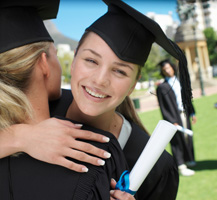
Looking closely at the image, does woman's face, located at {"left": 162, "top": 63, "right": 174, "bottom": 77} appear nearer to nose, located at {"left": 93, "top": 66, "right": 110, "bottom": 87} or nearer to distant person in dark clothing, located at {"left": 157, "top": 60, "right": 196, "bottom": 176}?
distant person in dark clothing, located at {"left": 157, "top": 60, "right": 196, "bottom": 176}

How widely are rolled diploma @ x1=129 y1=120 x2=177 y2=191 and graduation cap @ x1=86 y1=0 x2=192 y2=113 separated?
368mm

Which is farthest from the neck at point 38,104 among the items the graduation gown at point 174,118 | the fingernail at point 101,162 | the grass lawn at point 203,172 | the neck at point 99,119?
the graduation gown at point 174,118

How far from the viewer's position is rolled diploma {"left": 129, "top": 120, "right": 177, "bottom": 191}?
1449mm

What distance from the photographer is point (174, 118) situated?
237 inches

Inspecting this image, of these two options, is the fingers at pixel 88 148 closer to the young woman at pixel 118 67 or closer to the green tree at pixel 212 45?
the young woman at pixel 118 67

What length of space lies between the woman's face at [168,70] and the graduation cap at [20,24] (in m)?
4.44

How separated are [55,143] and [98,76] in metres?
0.40

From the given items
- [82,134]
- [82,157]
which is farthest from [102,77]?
[82,157]

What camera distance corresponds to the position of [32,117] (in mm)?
1630

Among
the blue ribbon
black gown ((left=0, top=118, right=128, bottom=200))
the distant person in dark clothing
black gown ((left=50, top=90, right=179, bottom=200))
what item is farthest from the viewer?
the distant person in dark clothing

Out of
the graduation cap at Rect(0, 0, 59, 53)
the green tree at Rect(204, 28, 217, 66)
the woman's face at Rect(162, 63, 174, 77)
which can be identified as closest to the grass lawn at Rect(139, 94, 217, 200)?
the woman's face at Rect(162, 63, 174, 77)

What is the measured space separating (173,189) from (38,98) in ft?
3.23

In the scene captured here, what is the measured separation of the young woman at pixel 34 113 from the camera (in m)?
→ 1.38

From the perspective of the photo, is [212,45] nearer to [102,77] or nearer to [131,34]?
[131,34]
